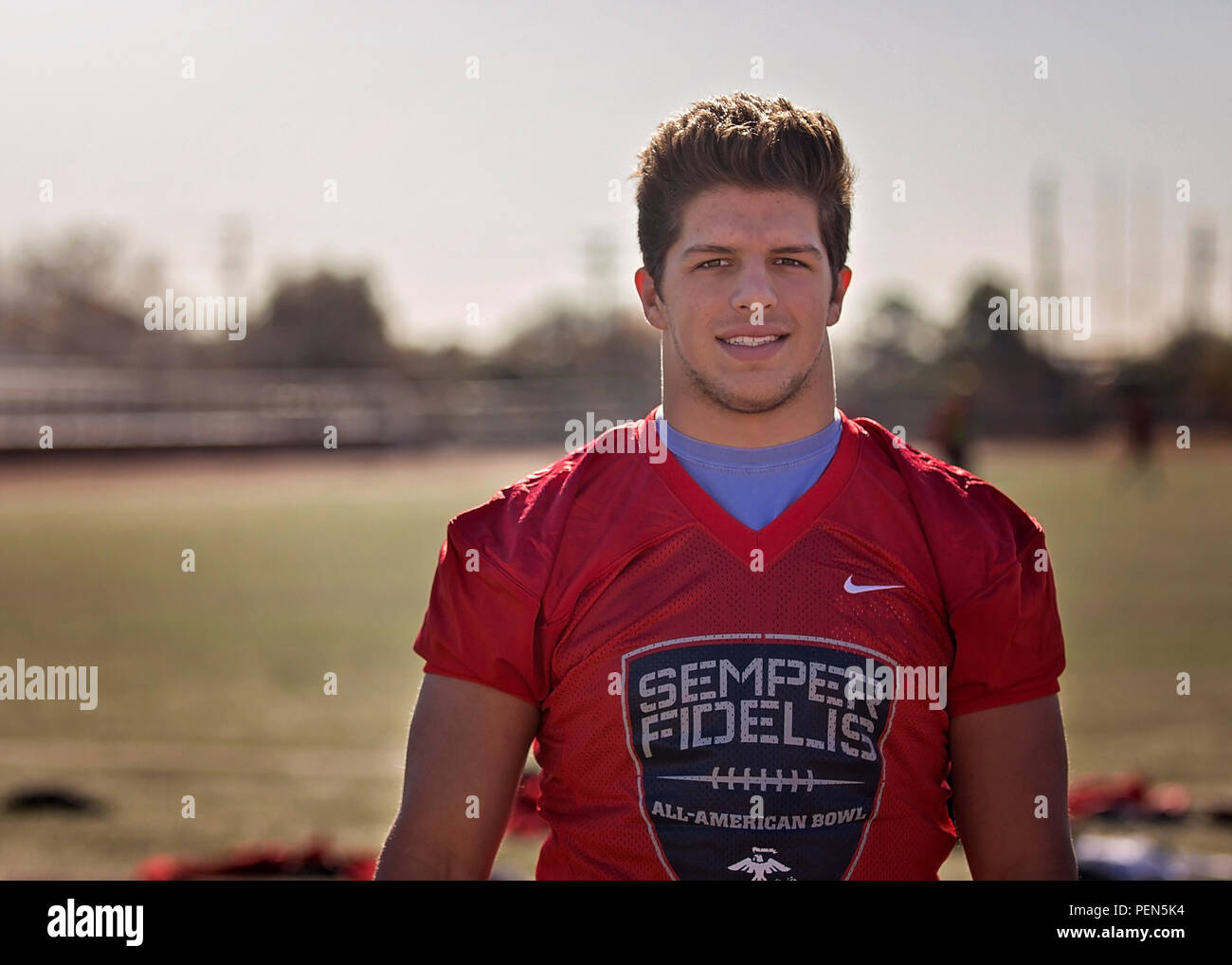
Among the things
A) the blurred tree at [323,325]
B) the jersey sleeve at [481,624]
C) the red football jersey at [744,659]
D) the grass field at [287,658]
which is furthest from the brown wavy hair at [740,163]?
the blurred tree at [323,325]

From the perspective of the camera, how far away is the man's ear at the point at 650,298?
2475 millimetres

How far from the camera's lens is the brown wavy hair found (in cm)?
232

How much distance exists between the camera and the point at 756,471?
8.00 ft

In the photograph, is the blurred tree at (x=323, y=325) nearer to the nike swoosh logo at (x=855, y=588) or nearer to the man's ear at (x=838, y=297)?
the man's ear at (x=838, y=297)

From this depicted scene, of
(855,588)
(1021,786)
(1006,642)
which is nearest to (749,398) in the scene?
(855,588)

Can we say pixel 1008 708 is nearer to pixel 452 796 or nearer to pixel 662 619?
pixel 662 619

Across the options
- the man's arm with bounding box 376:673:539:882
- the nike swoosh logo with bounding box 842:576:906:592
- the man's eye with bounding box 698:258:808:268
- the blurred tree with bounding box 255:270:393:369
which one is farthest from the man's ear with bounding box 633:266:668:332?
the blurred tree with bounding box 255:270:393:369

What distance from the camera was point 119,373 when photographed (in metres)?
59.2

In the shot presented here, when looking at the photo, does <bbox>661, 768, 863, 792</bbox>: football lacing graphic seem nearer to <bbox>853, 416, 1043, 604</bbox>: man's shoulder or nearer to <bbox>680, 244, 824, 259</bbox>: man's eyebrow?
<bbox>853, 416, 1043, 604</bbox>: man's shoulder

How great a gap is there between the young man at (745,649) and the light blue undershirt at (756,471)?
4cm

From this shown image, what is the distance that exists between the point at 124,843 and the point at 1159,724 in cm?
600

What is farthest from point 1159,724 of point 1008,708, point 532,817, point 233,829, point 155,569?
point 155,569

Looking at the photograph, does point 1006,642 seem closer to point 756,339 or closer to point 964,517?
point 964,517

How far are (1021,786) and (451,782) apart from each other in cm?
91
